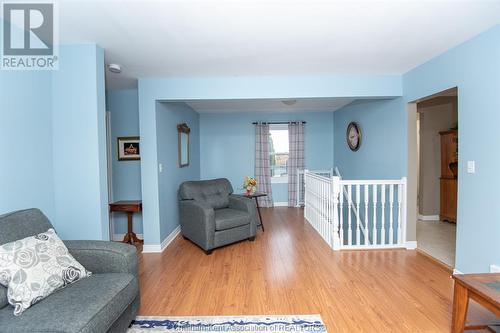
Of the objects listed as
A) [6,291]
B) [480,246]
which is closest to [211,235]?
[6,291]

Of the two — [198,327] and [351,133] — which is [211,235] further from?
[351,133]

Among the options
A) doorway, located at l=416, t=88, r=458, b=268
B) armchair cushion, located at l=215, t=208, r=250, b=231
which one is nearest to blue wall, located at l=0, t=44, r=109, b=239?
armchair cushion, located at l=215, t=208, r=250, b=231

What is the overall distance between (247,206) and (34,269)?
2.47 metres

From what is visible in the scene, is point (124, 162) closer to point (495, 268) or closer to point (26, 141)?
point (26, 141)

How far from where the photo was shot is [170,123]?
3754mm

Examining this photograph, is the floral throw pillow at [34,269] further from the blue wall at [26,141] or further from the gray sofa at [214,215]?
the gray sofa at [214,215]

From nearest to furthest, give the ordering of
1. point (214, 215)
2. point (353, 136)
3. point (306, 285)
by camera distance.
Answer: point (306, 285) < point (214, 215) < point (353, 136)

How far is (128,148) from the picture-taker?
3.69 m

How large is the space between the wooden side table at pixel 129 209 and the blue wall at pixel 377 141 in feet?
11.8

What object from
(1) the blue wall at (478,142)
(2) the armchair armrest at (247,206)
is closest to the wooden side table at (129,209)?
(2) the armchair armrest at (247,206)

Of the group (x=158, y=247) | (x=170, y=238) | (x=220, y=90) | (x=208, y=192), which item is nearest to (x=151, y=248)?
(x=158, y=247)

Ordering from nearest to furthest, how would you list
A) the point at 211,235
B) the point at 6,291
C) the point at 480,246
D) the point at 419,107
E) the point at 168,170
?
1. the point at 6,291
2. the point at 480,246
3. the point at 211,235
4. the point at 168,170
5. the point at 419,107

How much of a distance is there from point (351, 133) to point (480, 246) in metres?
2.88

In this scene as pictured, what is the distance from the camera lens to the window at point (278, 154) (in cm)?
596
